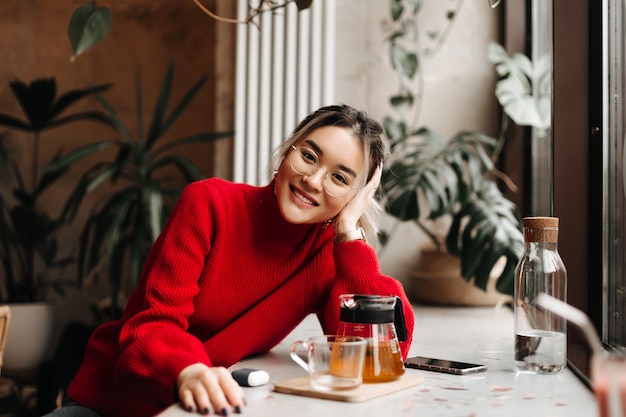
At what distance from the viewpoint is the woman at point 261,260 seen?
161 cm

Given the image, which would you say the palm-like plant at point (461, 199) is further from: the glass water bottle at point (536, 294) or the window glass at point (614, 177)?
the glass water bottle at point (536, 294)

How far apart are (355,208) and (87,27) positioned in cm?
89

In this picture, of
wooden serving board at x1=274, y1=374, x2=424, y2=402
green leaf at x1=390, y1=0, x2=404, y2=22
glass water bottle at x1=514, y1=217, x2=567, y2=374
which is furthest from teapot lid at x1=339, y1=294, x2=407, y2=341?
green leaf at x1=390, y1=0, x2=404, y2=22

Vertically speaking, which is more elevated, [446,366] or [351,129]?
[351,129]

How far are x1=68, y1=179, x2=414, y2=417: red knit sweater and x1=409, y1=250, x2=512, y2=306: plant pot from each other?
1.28 metres

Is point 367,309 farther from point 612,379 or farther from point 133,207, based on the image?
point 133,207

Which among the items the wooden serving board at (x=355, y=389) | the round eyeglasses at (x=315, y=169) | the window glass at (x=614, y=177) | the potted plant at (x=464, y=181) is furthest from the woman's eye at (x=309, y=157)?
the potted plant at (x=464, y=181)

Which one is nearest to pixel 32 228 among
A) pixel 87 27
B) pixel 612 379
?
pixel 87 27

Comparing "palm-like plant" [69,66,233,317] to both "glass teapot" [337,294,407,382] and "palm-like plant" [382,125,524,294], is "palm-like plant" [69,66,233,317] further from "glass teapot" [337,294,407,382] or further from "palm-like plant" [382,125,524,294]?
"glass teapot" [337,294,407,382]

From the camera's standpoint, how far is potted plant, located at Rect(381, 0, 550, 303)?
108 inches

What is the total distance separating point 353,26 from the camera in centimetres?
338

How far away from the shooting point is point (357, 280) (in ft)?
5.53

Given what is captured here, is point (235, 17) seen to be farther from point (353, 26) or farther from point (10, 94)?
point (10, 94)

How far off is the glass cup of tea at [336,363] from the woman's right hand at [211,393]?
0.13 meters
